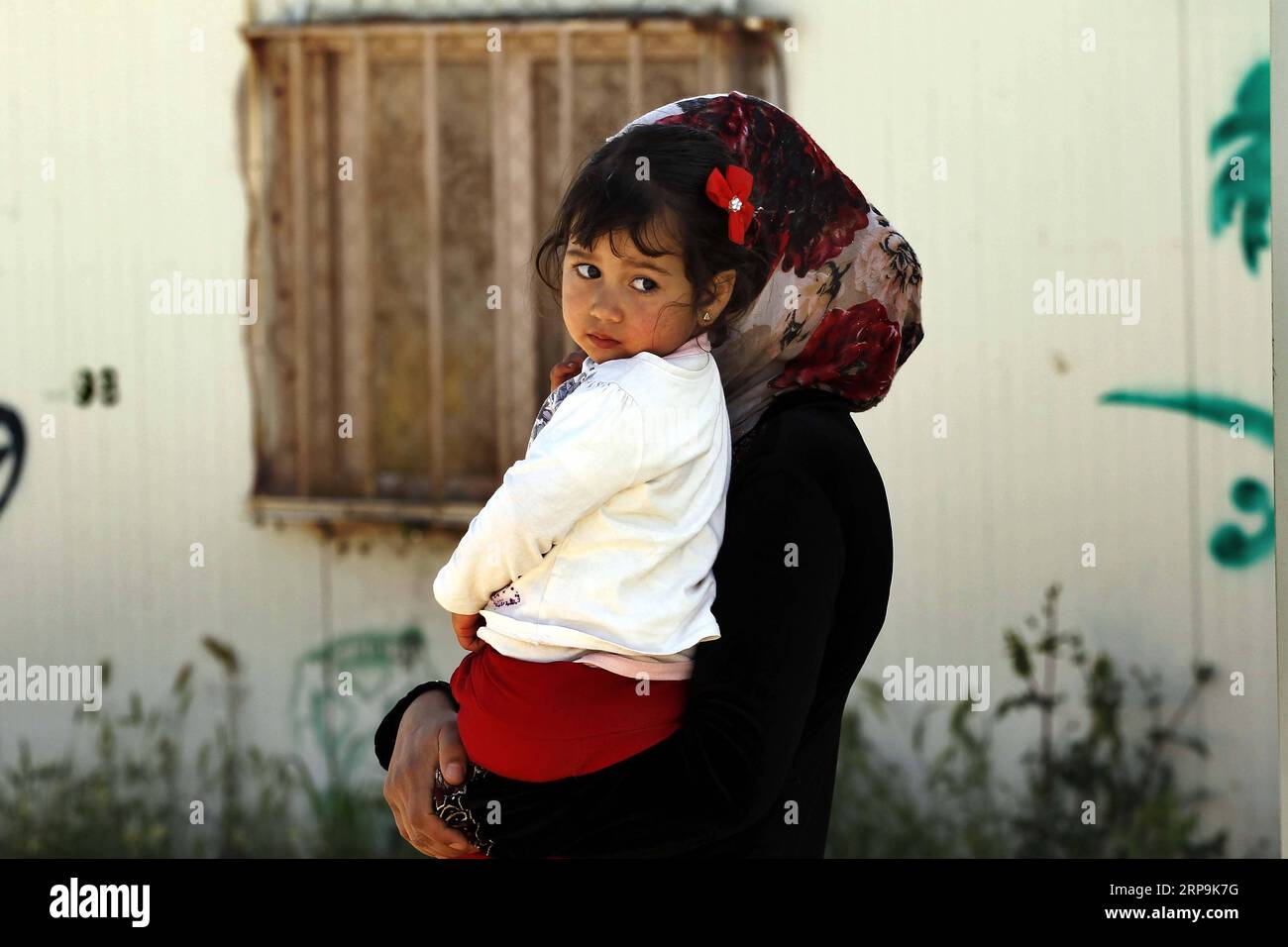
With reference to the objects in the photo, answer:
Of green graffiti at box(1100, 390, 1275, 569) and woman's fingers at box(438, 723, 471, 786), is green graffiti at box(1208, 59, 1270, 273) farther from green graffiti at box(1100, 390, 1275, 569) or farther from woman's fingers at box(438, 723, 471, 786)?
woman's fingers at box(438, 723, 471, 786)

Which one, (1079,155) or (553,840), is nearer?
(553,840)

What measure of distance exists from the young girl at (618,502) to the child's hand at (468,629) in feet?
0.14

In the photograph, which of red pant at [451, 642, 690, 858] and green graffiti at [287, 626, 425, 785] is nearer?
red pant at [451, 642, 690, 858]

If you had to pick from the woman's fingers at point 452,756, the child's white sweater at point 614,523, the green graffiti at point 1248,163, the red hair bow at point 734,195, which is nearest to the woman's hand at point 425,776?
the woman's fingers at point 452,756

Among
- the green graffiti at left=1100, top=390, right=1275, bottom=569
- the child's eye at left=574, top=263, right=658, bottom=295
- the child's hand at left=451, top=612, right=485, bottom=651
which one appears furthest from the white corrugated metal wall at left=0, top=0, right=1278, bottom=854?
the child's eye at left=574, top=263, right=658, bottom=295

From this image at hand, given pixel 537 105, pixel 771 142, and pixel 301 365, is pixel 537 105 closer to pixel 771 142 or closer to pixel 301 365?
pixel 301 365

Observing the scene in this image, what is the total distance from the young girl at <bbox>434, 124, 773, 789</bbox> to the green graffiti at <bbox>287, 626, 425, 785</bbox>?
8.65 feet

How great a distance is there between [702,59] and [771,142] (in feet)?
7.92

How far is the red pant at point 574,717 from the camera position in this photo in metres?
1.55

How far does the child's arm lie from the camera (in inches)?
59.2

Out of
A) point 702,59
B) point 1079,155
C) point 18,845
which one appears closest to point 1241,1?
point 1079,155

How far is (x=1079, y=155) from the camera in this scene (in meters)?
4.05

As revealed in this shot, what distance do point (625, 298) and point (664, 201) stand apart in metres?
0.12
